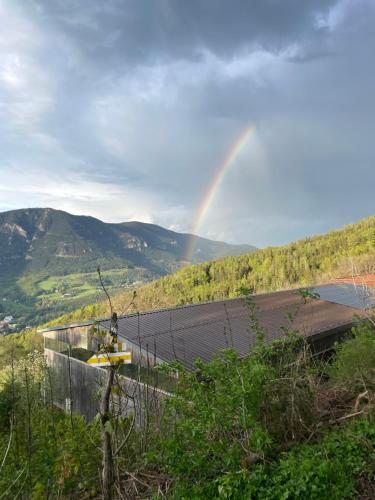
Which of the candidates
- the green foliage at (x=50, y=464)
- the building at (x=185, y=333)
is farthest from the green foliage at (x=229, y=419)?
the building at (x=185, y=333)

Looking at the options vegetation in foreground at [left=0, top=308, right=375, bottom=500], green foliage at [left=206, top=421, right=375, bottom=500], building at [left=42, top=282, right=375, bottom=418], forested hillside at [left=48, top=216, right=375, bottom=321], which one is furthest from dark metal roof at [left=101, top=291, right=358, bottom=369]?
forested hillside at [left=48, top=216, right=375, bottom=321]

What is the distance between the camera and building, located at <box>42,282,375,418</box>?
834 cm

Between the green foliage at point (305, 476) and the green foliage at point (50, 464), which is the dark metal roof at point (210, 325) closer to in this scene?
the green foliage at point (50, 464)

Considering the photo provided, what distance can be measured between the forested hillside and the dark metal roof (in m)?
32.7

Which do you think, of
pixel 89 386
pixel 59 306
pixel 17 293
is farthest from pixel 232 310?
pixel 17 293

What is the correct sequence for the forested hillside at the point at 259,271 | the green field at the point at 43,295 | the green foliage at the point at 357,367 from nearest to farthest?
the green foliage at the point at 357,367 → the forested hillside at the point at 259,271 → the green field at the point at 43,295

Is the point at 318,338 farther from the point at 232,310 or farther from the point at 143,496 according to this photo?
the point at 143,496

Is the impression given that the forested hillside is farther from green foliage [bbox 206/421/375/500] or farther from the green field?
green foliage [bbox 206/421/375/500]

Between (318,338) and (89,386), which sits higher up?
(318,338)

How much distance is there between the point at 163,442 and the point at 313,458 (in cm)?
110

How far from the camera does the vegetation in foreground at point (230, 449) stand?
7.90 feet

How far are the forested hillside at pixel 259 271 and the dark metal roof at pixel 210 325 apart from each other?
32.7 meters

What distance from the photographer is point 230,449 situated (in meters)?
2.58

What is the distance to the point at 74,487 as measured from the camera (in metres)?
2.98
